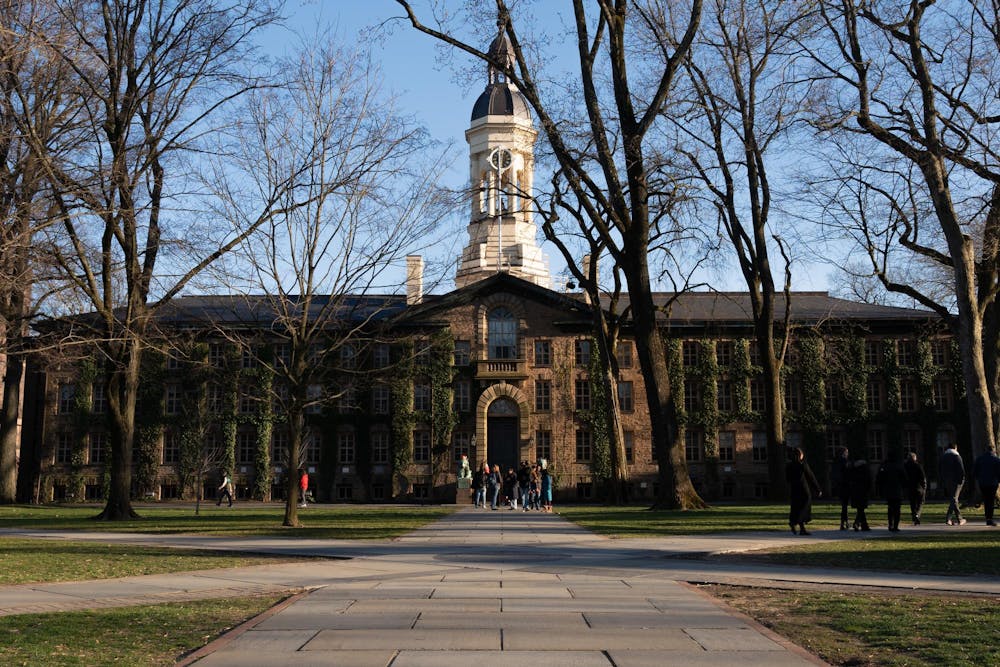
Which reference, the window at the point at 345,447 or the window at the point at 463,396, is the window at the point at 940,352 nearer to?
the window at the point at 463,396

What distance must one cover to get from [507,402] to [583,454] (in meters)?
4.89

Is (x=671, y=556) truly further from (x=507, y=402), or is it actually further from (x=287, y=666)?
(x=507, y=402)

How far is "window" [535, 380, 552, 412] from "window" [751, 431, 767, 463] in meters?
11.2

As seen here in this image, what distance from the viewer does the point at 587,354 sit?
52.2 m

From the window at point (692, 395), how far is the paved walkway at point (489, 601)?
34.8 meters

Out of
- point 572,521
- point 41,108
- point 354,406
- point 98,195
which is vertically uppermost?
point 41,108

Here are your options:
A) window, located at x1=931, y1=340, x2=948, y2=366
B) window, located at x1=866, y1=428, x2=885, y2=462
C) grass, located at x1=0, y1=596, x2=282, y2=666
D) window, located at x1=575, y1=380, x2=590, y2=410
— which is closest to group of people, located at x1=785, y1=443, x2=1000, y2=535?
grass, located at x1=0, y1=596, x2=282, y2=666

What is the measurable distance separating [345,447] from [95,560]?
1473 inches

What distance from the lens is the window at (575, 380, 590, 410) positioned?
170 ft

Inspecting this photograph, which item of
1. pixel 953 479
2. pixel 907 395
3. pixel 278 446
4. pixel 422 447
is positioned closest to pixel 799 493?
pixel 953 479

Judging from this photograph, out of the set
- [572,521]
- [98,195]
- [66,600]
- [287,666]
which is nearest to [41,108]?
[98,195]

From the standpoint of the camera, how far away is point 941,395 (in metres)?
52.2

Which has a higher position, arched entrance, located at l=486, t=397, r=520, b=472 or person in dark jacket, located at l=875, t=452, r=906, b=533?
arched entrance, located at l=486, t=397, r=520, b=472

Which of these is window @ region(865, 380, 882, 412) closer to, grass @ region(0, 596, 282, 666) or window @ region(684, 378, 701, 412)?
window @ region(684, 378, 701, 412)
